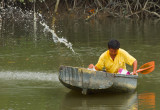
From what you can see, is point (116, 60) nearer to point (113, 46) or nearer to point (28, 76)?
point (113, 46)

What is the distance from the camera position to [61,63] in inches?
442

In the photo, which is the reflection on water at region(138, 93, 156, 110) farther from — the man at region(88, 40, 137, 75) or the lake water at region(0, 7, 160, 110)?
the man at region(88, 40, 137, 75)

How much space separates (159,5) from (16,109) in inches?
779

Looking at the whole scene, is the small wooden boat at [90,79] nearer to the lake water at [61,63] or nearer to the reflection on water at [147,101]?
the lake water at [61,63]

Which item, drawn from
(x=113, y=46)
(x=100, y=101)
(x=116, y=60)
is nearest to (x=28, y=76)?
(x=116, y=60)

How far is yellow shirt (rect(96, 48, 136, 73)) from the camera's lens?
8.02 metres

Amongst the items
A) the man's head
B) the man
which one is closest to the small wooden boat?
the man

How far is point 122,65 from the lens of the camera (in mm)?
8125

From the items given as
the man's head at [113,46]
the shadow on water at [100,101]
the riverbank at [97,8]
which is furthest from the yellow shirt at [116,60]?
the riverbank at [97,8]

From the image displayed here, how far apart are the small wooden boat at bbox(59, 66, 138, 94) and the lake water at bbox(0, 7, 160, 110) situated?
221mm

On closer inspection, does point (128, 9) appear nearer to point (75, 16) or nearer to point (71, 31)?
point (75, 16)

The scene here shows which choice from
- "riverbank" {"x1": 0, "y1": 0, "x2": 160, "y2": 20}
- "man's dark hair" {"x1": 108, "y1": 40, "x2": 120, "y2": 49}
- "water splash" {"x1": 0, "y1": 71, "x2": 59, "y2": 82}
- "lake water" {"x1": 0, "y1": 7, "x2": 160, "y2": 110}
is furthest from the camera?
"riverbank" {"x1": 0, "y1": 0, "x2": 160, "y2": 20}

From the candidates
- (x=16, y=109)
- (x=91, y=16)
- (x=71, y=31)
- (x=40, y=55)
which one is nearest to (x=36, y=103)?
(x=16, y=109)

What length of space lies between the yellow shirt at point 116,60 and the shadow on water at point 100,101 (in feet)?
1.67
